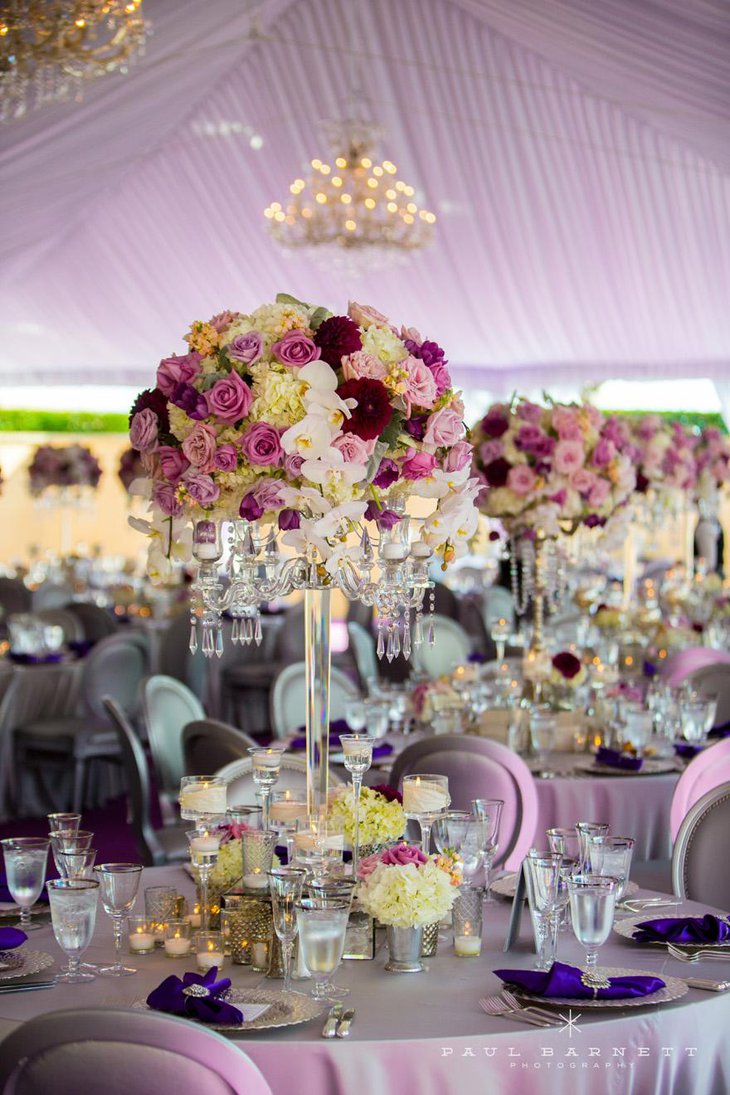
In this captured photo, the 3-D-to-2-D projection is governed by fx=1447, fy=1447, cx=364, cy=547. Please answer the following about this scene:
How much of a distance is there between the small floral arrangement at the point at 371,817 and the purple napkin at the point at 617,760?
199cm

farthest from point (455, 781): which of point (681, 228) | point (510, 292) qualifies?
point (510, 292)

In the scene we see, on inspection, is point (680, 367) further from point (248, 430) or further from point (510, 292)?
point (248, 430)

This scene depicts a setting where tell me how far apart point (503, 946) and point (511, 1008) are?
1.35 feet

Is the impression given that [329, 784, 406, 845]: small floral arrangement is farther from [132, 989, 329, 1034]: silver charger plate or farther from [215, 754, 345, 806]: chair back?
[215, 754, 345, 806]: chair back

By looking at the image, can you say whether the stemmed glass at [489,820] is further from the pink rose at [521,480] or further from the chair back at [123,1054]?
the pink rose at [521,480]

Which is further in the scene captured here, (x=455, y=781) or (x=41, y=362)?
(x=41, y=362)

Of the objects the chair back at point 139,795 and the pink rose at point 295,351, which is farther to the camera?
the chair back at point 139,795

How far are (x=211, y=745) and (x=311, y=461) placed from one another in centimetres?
225

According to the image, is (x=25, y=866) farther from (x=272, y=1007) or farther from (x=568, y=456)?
(x=568, y=456)

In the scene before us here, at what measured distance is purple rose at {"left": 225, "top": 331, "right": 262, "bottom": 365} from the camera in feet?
9.26

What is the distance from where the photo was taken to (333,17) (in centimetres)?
751

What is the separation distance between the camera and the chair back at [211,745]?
4723 mm

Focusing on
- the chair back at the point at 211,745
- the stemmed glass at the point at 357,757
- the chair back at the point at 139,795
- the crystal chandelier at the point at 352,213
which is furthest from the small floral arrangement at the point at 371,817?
the crystal chandelier at the point at 352,213

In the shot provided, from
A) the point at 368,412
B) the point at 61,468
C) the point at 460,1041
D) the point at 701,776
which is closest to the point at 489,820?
the point at 460,1041
